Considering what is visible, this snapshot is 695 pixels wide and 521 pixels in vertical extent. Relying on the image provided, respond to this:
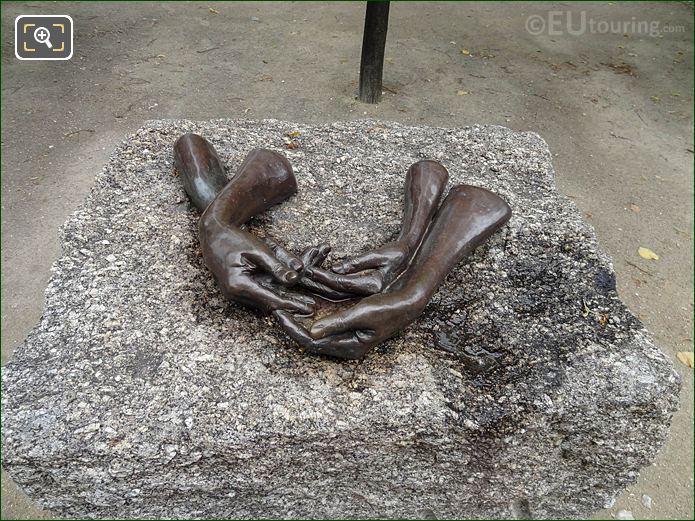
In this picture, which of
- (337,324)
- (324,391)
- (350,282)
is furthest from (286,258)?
(324,391)

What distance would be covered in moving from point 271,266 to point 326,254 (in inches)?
11.2

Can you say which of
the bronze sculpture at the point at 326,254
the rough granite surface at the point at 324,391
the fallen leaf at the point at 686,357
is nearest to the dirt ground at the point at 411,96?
the fallen leaf at the point at 686,357

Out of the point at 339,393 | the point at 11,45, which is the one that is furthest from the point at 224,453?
the point at 11,45

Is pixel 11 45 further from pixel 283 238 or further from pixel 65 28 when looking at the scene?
pixel 283 238

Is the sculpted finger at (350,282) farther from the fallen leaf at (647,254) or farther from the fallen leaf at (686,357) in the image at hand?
the fallen leaf at (647,254)

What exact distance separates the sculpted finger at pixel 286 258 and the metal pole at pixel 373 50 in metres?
3.09

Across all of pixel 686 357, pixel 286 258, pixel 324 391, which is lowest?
pixel 686 357

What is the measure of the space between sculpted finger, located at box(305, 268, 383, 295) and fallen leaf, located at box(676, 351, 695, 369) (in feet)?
7.29

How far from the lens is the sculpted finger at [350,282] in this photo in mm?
2330

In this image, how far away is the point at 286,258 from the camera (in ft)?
7.70

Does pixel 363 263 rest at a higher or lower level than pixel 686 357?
higher

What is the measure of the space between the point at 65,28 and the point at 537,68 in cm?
443

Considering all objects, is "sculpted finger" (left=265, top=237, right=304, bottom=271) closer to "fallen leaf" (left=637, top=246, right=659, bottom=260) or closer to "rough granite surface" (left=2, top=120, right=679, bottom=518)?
"rough granite surface" (left=2, top=120, right=679, bottom=518)

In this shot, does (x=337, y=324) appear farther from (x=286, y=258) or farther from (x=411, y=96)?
(x=411, y=96)
